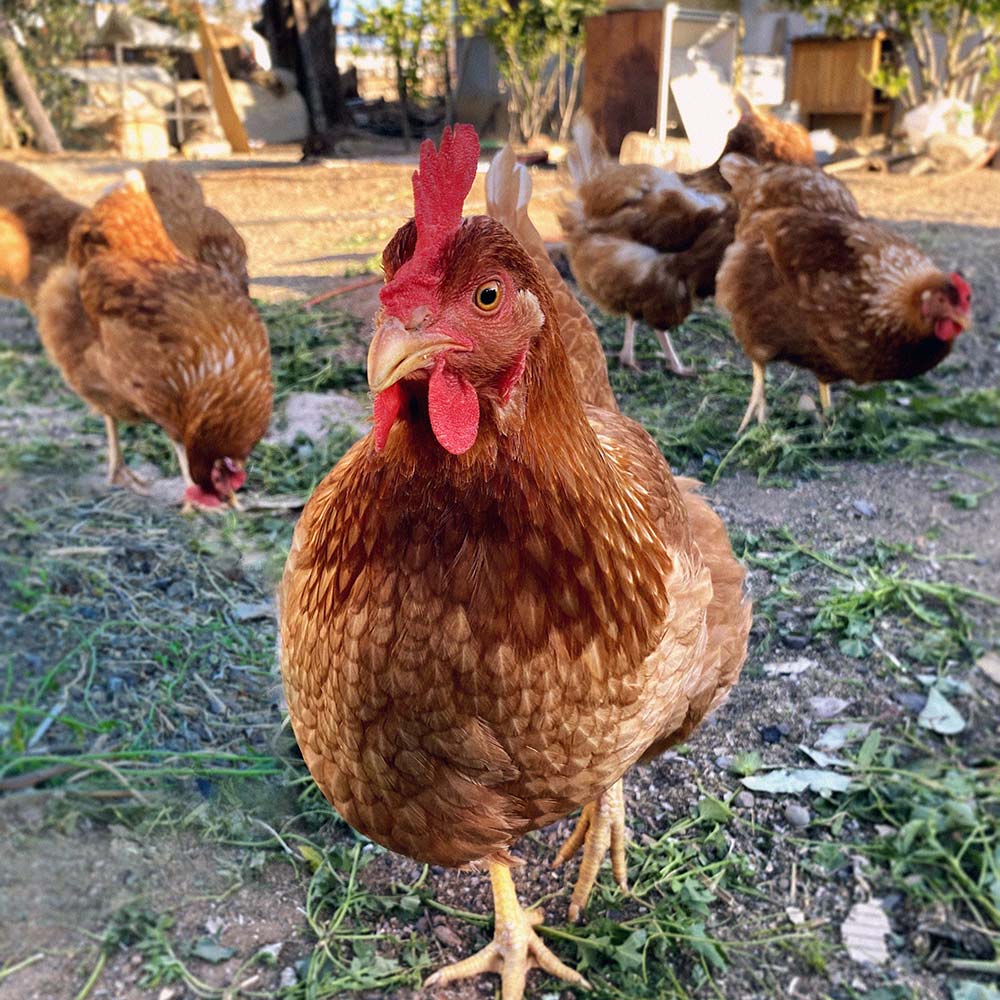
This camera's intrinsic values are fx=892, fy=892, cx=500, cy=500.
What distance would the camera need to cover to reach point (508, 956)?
1706mm

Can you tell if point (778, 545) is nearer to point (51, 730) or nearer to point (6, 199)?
point (51, 730)

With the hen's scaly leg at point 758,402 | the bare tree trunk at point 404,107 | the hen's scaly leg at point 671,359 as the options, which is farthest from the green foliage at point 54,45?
the hen's scaly leg at point 758,402

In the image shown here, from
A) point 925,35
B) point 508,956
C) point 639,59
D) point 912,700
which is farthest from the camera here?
point 925,35

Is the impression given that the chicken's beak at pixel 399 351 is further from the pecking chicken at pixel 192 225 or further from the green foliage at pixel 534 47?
the green foliage at pixel 534 47

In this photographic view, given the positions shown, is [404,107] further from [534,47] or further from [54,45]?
[54,45]

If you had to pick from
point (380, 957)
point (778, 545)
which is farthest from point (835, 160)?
point (380, 957)

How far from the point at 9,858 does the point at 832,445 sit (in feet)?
10.0

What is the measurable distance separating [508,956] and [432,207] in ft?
4.57

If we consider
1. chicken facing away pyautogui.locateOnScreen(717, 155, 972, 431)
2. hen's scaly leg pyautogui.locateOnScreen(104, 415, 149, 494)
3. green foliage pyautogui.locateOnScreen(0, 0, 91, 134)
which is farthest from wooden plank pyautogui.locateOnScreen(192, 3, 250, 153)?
chicken facing away pyautogui.locateOnScreen(717, 155, 972, 431)

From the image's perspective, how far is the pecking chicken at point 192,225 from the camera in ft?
12.8

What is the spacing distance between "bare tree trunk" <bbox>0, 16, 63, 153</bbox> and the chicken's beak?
1125 centimetres

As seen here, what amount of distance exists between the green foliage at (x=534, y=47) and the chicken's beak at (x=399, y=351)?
5574mm

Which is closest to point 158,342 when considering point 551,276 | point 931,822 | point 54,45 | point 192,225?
point 192,225

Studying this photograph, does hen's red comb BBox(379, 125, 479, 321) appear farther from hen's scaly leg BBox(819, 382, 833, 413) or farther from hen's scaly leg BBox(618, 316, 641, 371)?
hen's scaly leg BBox(618, 316, 641, 371)
